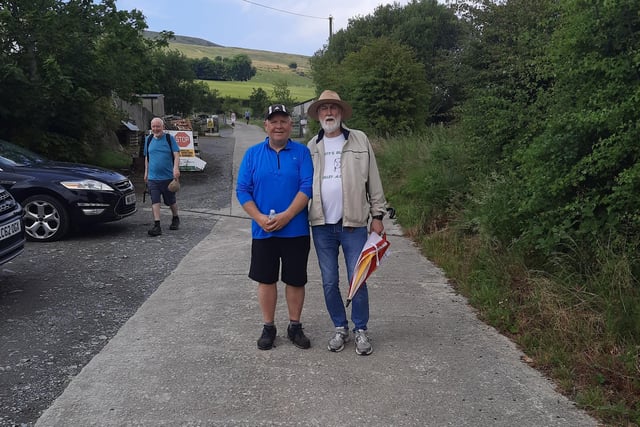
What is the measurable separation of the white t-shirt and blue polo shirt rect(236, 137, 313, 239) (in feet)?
0.35

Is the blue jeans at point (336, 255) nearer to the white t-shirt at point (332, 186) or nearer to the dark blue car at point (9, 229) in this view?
the white t-shirt at point (332, 186)

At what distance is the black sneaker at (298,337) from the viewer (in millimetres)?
4246

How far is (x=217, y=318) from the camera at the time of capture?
4898 mm

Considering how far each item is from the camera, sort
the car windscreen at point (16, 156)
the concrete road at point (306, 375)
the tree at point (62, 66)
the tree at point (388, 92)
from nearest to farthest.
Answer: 1. the concrete road at point (306, 375)
2. the car windscreen at point (16, 156)
3. the tree at point (62, 66)
4. the tree at point (388, 92)

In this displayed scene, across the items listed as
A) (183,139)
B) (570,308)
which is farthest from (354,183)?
(183,139)

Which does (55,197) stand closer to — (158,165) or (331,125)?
(158,165)

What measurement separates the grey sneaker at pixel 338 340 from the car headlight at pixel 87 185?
16.7 feet

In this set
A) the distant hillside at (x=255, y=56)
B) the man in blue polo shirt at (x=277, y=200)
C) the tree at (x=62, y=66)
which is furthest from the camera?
the distant hillside at (x=255, y=56)

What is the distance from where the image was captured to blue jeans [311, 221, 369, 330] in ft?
13.5

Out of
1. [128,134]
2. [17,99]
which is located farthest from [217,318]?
[128,134]

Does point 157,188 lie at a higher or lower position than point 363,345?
higher

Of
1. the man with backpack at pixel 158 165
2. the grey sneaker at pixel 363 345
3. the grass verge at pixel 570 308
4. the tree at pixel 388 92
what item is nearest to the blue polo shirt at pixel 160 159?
the man with backpack at pixel 158 165

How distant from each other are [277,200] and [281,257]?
439mm

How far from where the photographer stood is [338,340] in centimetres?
421
